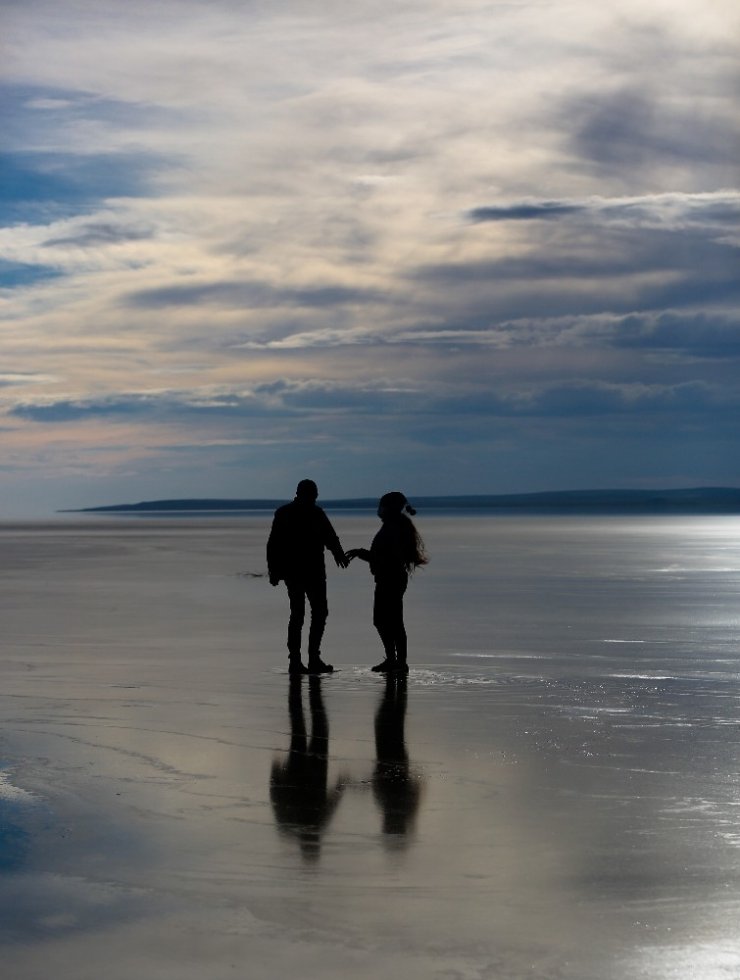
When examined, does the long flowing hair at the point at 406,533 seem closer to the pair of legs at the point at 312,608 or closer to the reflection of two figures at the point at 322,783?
the pair of legs at the point at 312,608

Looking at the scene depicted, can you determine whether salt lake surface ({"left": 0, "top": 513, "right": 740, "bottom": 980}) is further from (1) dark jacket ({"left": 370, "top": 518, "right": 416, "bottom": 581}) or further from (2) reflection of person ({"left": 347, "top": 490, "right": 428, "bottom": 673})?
(1) dark jacket ({"left": 370, "top": 518, "right": 416, "bottom": 581})

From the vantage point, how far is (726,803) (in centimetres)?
790

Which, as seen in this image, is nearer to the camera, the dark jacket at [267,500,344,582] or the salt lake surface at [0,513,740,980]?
the salt lake surface at [0,513,740,980]

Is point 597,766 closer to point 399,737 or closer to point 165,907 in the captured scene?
point 399,737

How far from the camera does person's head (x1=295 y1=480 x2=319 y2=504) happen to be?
14.8 m

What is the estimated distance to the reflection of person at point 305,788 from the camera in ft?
24.0

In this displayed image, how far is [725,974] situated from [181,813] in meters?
3.43

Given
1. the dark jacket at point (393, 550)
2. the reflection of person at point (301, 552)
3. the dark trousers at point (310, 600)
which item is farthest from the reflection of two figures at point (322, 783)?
the dark jacket at point (393, 550)

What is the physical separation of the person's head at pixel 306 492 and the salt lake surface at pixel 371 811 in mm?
1713

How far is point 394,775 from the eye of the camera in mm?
8859

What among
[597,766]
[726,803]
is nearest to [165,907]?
[726,803]

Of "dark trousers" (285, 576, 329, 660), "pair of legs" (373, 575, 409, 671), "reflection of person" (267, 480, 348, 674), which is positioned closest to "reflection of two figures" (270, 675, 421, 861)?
"pair of legs" (373, 575, 409, 671)

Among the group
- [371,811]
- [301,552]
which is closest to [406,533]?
[301,552]

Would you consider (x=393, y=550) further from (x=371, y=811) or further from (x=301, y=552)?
(x=371, y=811)
